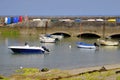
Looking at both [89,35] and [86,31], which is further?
[89,35]

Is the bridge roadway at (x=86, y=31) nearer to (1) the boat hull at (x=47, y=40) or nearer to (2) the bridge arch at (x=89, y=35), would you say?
(2) the bridge arch at (x=89, y=35)

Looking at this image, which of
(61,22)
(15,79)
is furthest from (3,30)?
(15,79)

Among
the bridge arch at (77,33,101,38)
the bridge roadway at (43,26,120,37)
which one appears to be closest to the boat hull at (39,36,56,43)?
the bridge roadway at (43,26,120,37)

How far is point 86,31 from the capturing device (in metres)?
85.4

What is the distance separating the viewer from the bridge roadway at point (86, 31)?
275 ft

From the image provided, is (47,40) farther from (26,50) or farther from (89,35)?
(26,50)

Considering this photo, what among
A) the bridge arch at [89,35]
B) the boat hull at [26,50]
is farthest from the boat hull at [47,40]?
the boat hull at [26,50]

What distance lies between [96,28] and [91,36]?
15.3 feet

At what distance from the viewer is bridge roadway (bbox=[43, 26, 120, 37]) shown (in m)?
83.8

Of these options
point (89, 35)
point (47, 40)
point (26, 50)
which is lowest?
point (89, 35)

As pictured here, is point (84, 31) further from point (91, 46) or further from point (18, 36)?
point (91, 46)

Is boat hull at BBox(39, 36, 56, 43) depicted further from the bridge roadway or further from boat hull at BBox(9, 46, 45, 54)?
boat hull at BBox(9, 46, 45, 54)

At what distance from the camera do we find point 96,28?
8531cm

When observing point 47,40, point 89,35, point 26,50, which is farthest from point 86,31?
point 26,50
